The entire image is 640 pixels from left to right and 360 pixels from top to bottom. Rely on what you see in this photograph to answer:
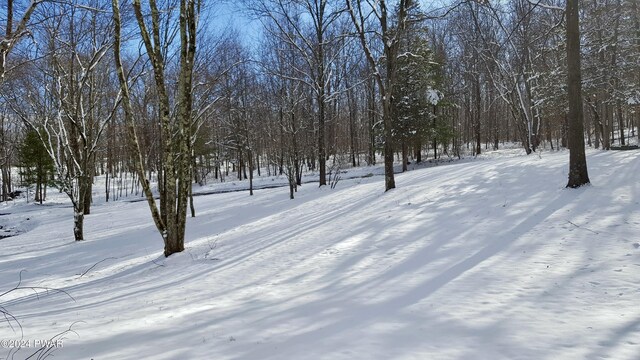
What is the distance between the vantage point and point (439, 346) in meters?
3.25

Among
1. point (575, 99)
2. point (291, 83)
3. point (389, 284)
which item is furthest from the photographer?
point (291, 83)

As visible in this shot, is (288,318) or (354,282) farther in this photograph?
(354,282)

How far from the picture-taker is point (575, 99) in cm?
817

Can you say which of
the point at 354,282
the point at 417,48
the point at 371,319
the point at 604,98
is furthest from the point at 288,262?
the point at 604,98

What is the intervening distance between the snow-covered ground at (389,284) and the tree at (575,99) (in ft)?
1.54

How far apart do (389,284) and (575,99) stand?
663 cm

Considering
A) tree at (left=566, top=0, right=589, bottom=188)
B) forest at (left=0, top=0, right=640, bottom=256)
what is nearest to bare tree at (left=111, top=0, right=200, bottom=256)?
forest at (left=0, top=0, right=640, bottom=256)

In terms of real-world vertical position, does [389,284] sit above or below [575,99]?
below

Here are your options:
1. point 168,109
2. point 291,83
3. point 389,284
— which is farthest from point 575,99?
point 291,83

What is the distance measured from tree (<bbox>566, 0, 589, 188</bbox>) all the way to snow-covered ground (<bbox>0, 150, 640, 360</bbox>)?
18.5 inches

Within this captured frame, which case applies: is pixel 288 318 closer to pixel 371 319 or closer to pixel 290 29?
pixel 371 319

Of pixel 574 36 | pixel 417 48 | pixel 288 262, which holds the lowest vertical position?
pixel 288 262

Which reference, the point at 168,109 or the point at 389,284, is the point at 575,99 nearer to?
the point at 389,284

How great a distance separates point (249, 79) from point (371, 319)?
28352 mm
